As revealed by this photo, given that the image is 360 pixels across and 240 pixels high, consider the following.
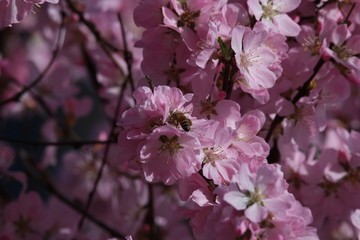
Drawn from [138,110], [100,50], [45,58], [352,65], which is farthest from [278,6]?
[45,58]

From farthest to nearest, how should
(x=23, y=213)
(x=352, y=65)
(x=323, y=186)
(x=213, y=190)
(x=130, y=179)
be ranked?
(x=130, y=179), (x=23, y=213), (x=323, y=186), (x=352, y=65), (x=213, y=190)

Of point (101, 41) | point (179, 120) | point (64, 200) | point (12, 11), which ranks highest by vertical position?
point (12, 11)

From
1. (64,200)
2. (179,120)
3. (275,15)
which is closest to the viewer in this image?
(179,120)

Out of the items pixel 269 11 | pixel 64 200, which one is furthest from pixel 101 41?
pixel 269 11

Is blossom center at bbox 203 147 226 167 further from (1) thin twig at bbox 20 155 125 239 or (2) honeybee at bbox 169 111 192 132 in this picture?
(1) thin twig at bbox 20 155 125 239

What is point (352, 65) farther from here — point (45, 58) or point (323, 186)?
point (45, 58)

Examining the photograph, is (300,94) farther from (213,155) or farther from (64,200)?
(64,200)

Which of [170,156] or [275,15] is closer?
[170,156]

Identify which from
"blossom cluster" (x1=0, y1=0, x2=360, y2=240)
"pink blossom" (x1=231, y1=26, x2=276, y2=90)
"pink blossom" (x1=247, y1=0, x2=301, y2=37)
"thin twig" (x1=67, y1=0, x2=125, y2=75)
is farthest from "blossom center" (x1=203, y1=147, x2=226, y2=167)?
"thin twig" (x1=67, y1=0, x2=125, y2=75)
